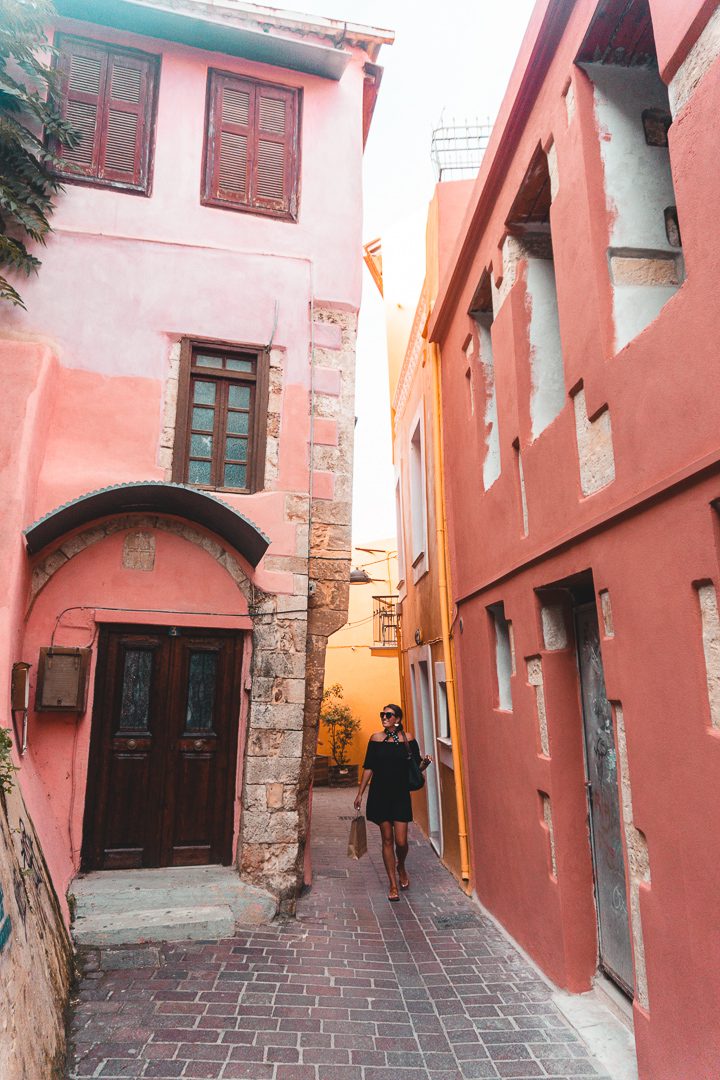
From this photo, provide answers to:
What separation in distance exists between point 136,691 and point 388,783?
94.2 inches

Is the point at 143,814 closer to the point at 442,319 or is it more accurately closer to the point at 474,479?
the point at 474,479

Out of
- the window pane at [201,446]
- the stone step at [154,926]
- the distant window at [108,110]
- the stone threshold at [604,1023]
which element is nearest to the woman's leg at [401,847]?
the stone step at [154,926]

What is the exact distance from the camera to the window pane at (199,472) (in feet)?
20.9

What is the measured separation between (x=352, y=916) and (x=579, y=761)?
2570 millimetres

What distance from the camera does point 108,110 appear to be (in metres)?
6.93

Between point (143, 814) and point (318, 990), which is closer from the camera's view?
point (318, 990)

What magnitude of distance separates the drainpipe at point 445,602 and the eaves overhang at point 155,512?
2293mm

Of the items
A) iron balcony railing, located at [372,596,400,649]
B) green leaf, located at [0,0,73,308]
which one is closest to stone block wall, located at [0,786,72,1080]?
green leaf, located at [0,0,73,308]

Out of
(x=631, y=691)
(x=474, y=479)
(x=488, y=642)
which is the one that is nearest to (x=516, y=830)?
(x=488, y=642)

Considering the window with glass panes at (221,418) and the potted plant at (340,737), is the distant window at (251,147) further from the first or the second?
the potted plant at (340,737)

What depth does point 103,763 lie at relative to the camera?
580 centimetres

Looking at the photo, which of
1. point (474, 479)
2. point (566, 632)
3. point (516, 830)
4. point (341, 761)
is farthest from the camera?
point (341, 761)

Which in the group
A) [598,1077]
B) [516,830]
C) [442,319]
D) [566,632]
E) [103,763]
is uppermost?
[442,319]

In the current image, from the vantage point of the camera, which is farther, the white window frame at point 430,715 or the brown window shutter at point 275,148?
the white window frame at point 430,715
